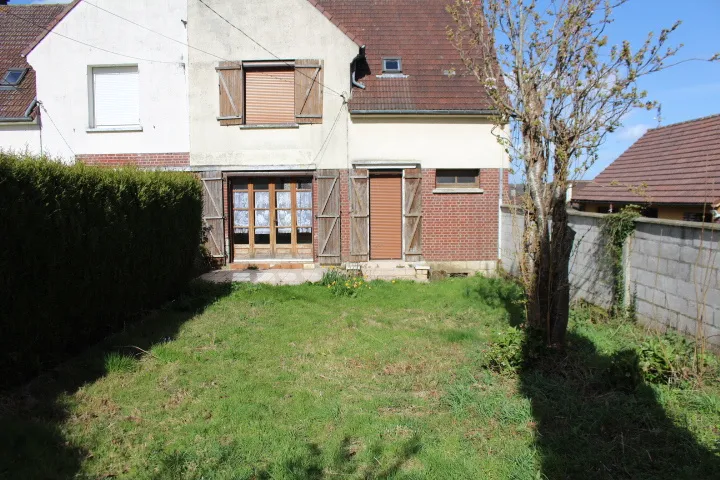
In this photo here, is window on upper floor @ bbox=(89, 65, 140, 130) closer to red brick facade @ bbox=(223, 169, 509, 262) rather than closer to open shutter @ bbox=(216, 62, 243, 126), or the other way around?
open shutter @ bbox=(216, 62, 243, 126)

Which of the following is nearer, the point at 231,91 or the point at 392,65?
the point at 231,91

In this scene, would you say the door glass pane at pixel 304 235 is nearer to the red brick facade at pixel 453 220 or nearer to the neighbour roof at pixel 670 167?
the red brick facade at pixel 453 220

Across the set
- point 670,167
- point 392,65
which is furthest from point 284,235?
point 670,167

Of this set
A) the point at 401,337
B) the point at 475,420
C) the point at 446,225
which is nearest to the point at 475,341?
the point at 401,337

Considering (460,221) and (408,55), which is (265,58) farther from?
(460,221)

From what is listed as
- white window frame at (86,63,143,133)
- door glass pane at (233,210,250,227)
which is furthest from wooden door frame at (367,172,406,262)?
white window frame at (86,63,143,133)

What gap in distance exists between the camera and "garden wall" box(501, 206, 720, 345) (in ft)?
17.2

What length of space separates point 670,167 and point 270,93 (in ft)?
40.0

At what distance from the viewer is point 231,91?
37.8 ft

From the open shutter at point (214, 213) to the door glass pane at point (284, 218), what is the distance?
132 centimetres

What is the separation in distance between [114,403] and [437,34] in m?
11.7

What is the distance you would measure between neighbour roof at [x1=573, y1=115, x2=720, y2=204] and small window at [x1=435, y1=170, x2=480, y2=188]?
253cm

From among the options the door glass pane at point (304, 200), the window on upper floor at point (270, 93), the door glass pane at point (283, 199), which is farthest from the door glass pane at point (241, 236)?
the window on upper floor at point (270, 93)

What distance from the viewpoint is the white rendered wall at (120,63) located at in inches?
453
